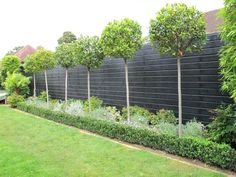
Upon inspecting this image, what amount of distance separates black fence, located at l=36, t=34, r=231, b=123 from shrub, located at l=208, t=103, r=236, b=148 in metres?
0.88

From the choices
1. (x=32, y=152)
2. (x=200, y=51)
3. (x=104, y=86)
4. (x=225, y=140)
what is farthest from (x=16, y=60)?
(x=225, y=140)

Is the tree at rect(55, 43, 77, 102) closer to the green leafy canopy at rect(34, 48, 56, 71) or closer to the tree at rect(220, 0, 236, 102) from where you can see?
the green leafy canopy at rect(34, 48, 56, 71)

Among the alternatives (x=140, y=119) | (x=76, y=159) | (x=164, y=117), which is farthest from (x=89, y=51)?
(x=76, y=159)

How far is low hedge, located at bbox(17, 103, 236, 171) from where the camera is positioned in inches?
232

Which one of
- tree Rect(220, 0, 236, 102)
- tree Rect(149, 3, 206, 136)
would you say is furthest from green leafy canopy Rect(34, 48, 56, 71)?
tree Rect(220, 0, 236, 102)

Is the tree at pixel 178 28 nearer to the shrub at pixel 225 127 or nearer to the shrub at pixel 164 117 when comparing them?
the shrub at pixel 225 127

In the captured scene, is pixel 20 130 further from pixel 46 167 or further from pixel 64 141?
pixel 46 167

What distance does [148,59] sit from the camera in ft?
33.6

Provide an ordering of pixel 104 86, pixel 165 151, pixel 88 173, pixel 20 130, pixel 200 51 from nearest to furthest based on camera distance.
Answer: pixel 88 173
pixel 165 151
pixel 200 51
pixel 20 130
pixel 104 86

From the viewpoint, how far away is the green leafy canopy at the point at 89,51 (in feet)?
34.8

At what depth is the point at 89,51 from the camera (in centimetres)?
1065

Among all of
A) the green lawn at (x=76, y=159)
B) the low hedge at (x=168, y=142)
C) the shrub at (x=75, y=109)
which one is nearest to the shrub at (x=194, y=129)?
the low hedge at (x=168, y=142)

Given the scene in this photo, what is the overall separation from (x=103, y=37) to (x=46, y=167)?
162 inches

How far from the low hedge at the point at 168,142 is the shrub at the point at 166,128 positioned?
1.16 ft
